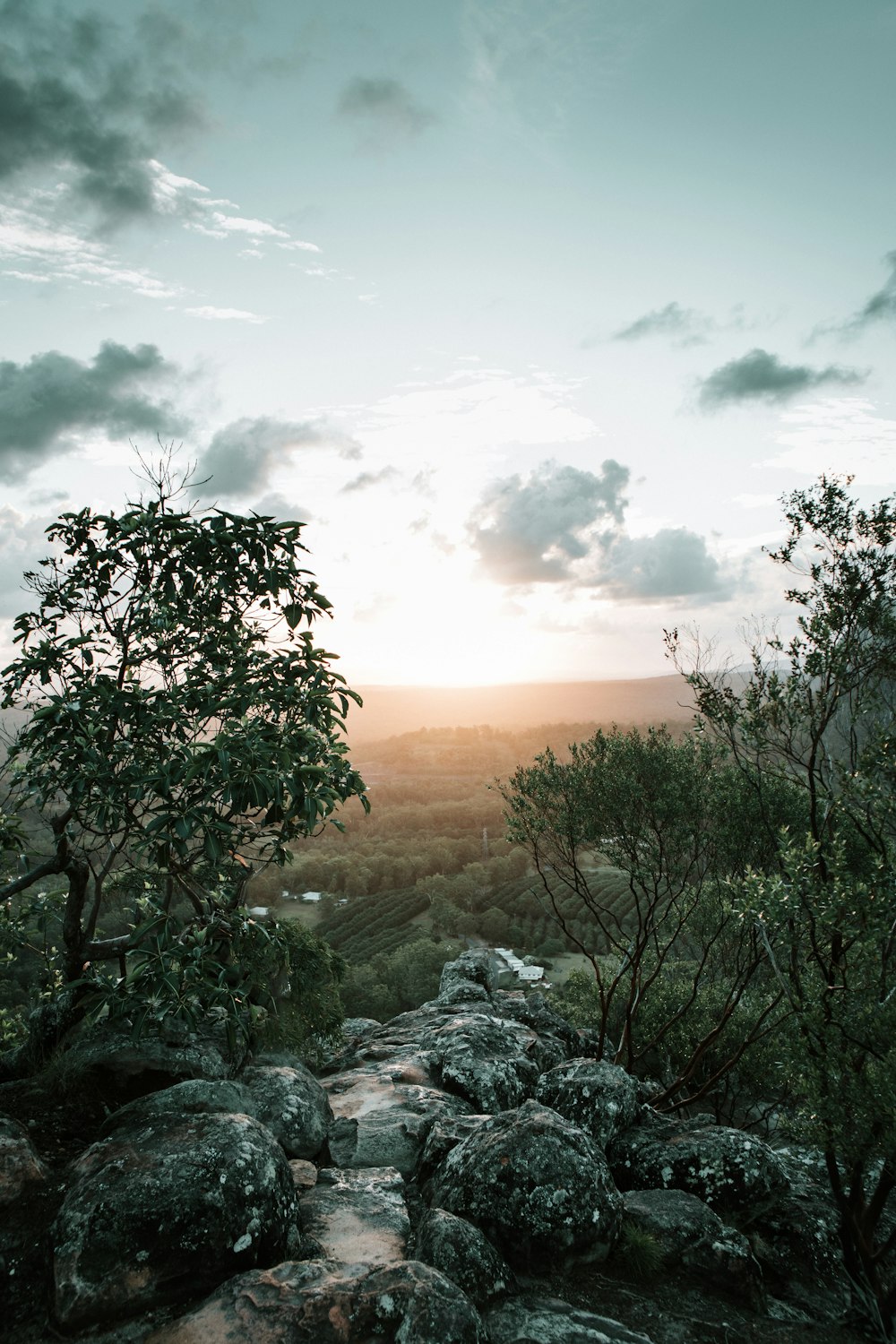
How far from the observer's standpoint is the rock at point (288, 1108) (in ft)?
38.9

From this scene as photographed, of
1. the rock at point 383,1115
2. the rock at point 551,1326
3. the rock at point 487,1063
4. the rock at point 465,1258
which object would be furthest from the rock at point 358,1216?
the rock at point 487,1063

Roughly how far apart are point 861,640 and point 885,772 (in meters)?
3.62

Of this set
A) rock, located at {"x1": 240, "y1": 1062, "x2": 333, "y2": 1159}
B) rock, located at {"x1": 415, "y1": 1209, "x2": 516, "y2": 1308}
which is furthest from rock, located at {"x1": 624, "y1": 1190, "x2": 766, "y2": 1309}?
rock, located at {"x1": 240, "y1": 1062, "x2": 333, "y2": 1159}

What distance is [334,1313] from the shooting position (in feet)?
21.3

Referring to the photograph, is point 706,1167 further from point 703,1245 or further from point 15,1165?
point 15,1165

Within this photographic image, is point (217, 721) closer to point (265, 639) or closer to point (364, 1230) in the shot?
point (265, 639)

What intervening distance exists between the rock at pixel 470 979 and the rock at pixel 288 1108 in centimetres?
1576

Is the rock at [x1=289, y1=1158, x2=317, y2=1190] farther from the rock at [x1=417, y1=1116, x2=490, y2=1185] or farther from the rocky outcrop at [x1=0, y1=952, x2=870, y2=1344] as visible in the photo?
the rock at [x1=417, y1=1116, x2=490, y2=1185]

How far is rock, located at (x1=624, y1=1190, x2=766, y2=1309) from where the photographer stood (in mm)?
9109

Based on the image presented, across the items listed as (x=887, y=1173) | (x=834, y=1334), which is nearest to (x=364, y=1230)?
(x=834, y=1334)

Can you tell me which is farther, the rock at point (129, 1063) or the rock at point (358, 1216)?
the rock at point (129, 1063)

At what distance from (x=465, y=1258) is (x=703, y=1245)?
360cm

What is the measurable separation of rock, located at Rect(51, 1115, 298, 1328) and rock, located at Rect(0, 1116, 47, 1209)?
0.42 m

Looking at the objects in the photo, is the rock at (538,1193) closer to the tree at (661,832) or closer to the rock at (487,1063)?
the rock at (487,1063)
